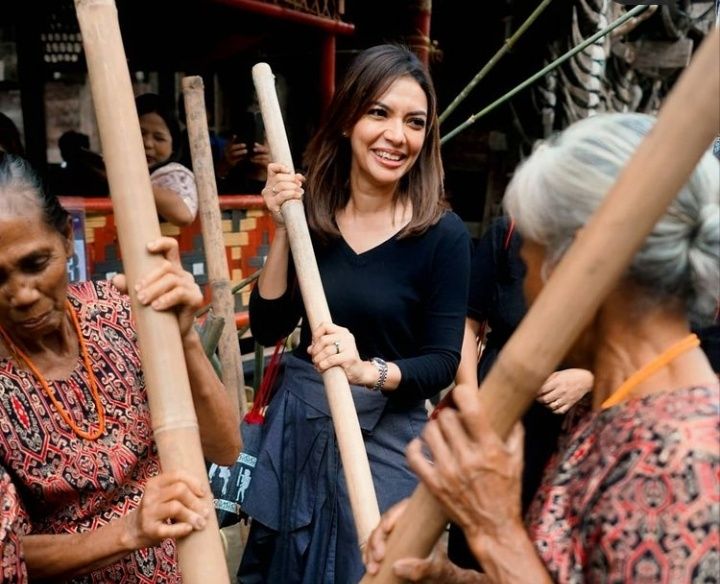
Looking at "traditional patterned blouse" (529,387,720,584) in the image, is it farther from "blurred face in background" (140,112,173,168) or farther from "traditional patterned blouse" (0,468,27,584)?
"blurred face in background" (140,112,173,168)

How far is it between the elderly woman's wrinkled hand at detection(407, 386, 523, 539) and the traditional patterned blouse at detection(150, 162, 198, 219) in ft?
10.5

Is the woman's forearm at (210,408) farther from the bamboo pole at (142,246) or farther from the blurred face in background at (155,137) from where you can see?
the blurred face in background at (155,137)

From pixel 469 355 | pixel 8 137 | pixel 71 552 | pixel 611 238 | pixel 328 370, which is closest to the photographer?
pixel 611 238

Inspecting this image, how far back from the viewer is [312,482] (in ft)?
6.61

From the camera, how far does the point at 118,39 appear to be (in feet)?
3.89

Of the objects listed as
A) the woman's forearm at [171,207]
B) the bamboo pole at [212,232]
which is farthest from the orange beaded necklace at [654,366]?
the woman's forearm at [171,207]

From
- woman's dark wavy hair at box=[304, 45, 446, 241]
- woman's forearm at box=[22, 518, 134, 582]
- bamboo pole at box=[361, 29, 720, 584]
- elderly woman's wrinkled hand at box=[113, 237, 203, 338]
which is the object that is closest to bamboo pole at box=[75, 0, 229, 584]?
elderly woman's wrinkled hand at box=[113, 237, 203, 338]

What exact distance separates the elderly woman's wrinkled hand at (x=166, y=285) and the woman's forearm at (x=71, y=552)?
0.43m

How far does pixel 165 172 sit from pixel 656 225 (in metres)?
3.29

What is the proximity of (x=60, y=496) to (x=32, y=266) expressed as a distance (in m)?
0.43

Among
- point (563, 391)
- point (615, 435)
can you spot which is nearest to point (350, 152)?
point (563, 391)

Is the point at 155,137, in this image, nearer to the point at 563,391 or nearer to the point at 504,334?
the point at 504,334

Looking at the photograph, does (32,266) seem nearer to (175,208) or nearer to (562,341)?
(562,341)

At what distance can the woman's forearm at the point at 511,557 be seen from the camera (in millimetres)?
995
